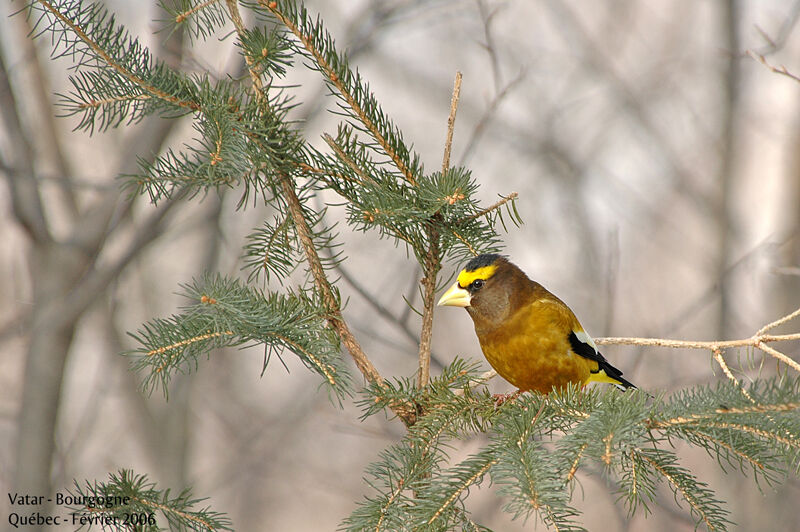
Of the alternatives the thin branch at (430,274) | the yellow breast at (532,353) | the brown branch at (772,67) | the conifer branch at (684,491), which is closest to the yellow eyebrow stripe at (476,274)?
the yellow breast at (532,353)

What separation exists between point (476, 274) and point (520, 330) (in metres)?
0.28

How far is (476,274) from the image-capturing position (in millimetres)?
2463

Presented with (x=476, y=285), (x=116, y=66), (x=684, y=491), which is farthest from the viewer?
(x=476, y=285)

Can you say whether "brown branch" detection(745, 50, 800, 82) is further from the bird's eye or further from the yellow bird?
the bird's eye

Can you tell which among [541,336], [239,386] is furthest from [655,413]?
[239,386]

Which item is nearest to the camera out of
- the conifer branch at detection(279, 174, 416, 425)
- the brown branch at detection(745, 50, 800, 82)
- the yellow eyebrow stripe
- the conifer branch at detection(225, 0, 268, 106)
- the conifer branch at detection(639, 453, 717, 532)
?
the conifer branch at detection(639, 453, 717, 532)

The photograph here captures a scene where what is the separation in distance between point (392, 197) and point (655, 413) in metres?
0.79

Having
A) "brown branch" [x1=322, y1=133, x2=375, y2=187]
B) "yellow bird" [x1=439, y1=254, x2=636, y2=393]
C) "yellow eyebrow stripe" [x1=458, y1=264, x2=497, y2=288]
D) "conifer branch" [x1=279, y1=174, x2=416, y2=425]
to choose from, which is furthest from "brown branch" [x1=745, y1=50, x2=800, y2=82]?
"conifer branch" [x1=279, y1=174, x2=416, y2=425]

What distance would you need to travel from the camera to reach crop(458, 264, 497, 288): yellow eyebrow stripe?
2.45m

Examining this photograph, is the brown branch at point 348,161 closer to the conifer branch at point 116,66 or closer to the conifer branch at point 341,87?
the conifer branch at point 341,87

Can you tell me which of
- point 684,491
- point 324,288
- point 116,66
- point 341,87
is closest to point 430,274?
point 324,288

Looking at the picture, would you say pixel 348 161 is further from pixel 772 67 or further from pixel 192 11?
pixel 772 67

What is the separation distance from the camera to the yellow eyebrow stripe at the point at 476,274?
96.5 inches

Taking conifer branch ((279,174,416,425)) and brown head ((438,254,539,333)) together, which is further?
brown head ((438,254,539,333))
